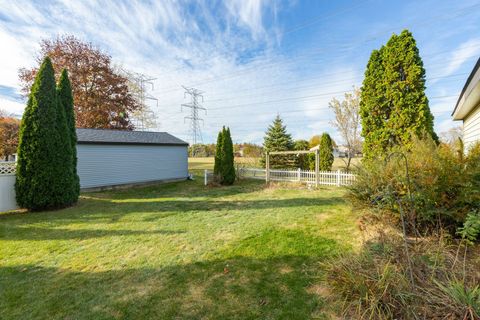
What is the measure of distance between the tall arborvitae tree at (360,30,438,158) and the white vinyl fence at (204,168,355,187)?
2.33 m

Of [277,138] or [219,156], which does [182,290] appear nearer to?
[219,156]

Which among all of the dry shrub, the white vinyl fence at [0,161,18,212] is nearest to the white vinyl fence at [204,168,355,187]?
the dry shrub

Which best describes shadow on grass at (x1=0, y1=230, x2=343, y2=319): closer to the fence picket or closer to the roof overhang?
the roof overhang

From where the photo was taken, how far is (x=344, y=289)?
2229 mm

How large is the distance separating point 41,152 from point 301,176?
33.4ft

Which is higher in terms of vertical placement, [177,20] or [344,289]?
[177,20]

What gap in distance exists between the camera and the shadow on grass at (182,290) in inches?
85.4

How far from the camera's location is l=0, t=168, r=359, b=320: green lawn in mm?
2254

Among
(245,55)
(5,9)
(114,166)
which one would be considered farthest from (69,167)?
(245,55)

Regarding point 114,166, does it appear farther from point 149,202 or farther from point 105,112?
point 105,112

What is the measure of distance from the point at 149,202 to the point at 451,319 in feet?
24.5

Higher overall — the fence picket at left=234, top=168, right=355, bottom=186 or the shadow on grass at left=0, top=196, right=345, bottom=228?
the fence picket at left=234, top=168, right=355, bottom=186

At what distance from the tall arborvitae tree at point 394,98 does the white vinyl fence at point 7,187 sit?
1066 cm

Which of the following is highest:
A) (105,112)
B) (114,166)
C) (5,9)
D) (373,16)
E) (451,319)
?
(373,16)
